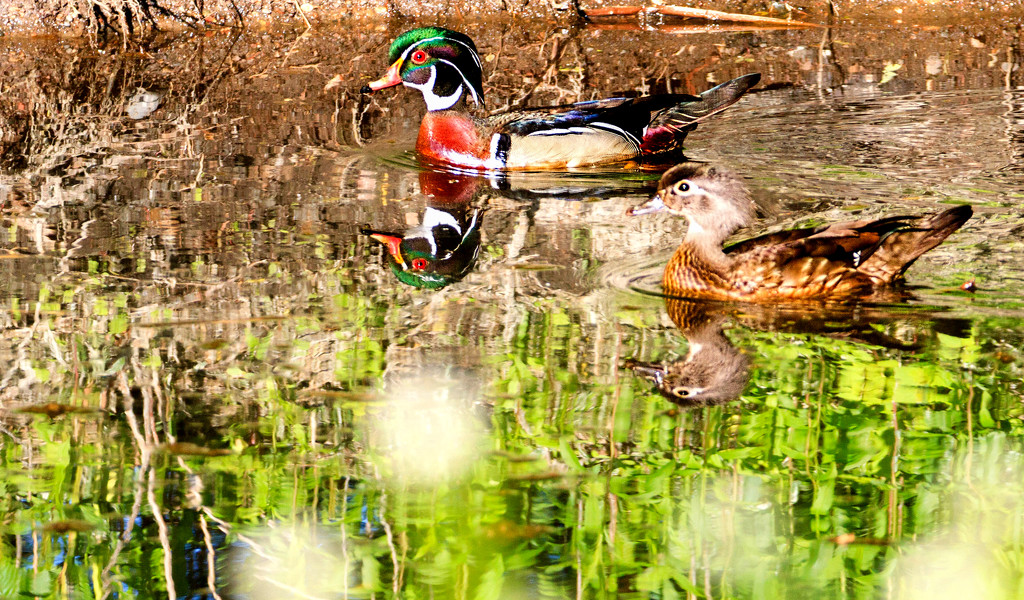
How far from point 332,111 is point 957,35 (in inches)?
234

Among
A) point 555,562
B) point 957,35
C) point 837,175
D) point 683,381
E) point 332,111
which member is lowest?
point 555,562

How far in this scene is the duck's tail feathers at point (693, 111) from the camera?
357 inches

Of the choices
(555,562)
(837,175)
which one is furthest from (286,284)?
(837,175)

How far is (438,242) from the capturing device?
7023 millimetres

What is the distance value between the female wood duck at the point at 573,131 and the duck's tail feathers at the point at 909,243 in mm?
3061

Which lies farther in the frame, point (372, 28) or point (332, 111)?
point (372, 28)

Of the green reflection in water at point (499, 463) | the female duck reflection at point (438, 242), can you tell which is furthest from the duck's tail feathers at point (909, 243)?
the female duck reflection at point (438, 242)

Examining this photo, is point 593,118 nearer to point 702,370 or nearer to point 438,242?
point 438,242

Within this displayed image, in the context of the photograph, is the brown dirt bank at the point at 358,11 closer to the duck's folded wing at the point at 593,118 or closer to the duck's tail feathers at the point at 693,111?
the duck's tail feathers at the point at 693,111

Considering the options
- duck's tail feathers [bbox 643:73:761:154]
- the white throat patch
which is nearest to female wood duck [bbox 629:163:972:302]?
duck's tail feathers [bbox 643:73:761:154]

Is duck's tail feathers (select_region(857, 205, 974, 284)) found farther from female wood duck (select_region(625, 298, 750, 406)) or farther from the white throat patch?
the white throat patch

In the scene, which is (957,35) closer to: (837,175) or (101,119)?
(837,175)

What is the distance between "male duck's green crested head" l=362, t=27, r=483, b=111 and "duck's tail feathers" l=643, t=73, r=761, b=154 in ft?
4.67

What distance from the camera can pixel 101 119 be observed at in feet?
31.8
